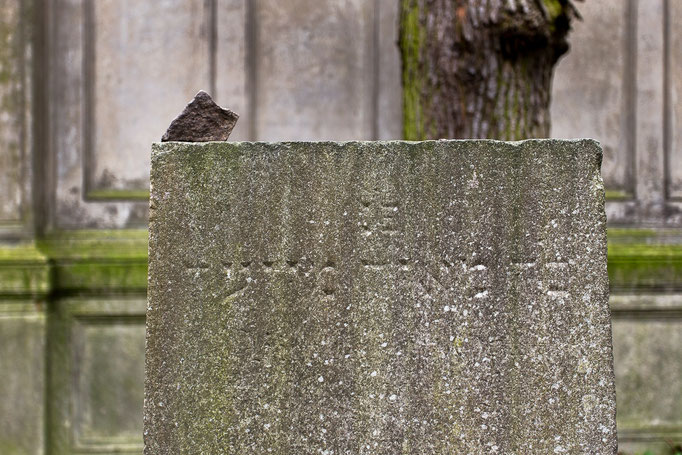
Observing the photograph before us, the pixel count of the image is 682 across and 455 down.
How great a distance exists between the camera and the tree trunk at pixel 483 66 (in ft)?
12.8

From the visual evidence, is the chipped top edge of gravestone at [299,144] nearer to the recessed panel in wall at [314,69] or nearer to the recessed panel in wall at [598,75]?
the recessed panel in wall at [314,69]

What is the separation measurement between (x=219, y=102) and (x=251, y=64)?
0.36 meters

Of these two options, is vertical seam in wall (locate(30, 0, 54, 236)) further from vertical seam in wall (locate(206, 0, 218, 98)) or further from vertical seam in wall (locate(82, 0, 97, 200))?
vertical seam in wall (locate(206, 0, 218, 98))

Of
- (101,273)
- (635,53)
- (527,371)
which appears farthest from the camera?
(635,53)

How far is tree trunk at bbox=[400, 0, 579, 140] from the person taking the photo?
3.91m

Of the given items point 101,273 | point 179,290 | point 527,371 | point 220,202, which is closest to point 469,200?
point 527,371

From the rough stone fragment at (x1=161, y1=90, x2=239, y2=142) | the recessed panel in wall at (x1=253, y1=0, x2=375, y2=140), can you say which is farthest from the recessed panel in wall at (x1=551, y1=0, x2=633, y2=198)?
the rough stone fragment at (x1=161, y1=90, x2=239, y2=142)

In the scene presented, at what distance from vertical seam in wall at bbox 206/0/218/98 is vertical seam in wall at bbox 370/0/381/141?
1136 mm

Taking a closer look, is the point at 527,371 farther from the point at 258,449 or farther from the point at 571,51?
the point at 571,51

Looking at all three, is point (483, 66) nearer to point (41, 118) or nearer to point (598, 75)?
point (598, 75)

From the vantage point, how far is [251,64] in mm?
5582

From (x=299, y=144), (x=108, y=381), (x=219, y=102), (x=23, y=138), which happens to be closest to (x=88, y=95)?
(x=23, y=138)

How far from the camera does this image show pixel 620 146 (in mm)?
5758

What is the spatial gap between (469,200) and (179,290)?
826 millimetres
